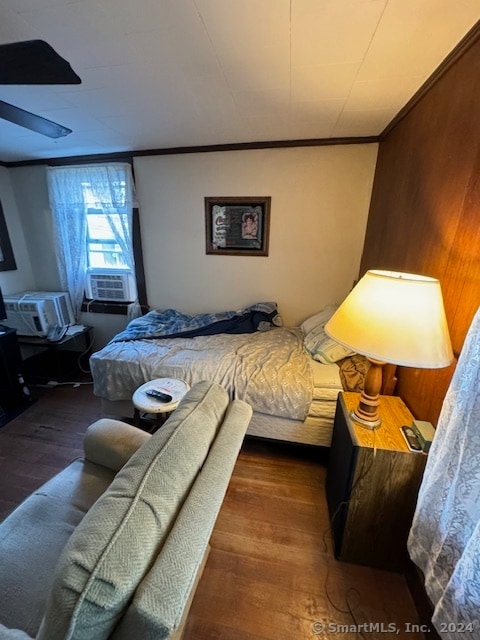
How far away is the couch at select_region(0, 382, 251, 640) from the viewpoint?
47cm

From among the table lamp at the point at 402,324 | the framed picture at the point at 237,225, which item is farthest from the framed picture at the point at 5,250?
the table lamp at the point at 402,324

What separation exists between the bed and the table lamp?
74cm

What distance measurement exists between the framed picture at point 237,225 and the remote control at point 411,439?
6.34 feet

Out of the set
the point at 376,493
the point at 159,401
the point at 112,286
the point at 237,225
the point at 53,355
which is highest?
the point at 237,225

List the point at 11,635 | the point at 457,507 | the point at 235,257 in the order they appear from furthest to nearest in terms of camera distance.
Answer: the point at 235,257
the point at 457,507
the point at 11,635

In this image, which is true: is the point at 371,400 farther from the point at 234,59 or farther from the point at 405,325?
the point at 234,59

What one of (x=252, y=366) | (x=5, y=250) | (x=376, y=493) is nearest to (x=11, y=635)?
(x=376, y=493)

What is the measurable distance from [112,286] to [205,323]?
1216mm

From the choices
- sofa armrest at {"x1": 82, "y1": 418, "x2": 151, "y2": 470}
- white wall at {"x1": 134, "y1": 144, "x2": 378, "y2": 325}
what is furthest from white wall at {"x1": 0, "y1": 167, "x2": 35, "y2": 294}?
sofa armrest at {"x1": 82, "y1": 418, "x2": 151, "y2": 470}

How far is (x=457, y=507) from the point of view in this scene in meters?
0.80

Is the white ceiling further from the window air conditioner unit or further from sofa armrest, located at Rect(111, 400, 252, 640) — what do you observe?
sofa armrest, located at Rect(111, 400, 252, 640)

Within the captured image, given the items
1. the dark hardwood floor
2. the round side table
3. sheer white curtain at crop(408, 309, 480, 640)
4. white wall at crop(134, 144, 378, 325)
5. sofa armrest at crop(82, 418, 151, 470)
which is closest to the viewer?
sheer white curtain at crop(408, 309, 480, 640)

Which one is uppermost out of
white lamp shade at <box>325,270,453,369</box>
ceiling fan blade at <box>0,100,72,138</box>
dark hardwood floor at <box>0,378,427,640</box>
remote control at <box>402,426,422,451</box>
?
ceiling fan blade at <box>0,100,72,138</box>

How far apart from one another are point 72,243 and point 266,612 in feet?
11.1
